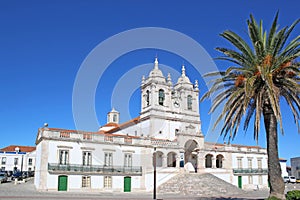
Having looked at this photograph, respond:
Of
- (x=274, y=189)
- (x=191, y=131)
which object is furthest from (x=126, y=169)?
(x=274, y=189)

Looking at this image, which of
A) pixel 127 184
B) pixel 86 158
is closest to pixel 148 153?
pixel 127 184

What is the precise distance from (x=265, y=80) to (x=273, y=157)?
437 cm

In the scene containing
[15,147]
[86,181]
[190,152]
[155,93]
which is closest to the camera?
[86,181]

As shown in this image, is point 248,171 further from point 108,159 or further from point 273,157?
point 273,157

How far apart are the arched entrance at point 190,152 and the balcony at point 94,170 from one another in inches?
411

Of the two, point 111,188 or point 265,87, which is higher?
point 265,87

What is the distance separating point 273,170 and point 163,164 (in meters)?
23.2

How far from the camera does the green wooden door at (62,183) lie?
32.8 meters

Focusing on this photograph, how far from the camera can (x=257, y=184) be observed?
48.4 metres

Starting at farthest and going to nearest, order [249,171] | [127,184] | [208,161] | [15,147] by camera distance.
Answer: [15,147] < [208,161] < [249,171] < [127,184]

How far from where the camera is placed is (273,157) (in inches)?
703

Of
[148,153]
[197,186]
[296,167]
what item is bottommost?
[197,186]

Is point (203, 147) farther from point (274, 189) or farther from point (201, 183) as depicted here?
point (274, 189)

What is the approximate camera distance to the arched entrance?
4609cm
